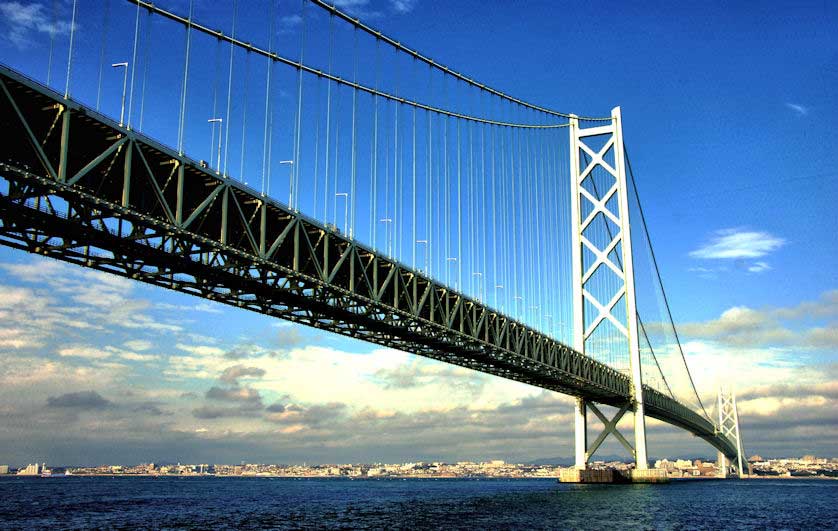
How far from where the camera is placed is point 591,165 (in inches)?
3162

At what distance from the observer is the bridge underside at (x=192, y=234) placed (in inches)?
904

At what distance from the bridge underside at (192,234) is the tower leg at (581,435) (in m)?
26.2

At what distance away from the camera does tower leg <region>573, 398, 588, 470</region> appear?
71.3 meters

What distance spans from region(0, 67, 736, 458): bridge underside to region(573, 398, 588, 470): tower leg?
26161mm

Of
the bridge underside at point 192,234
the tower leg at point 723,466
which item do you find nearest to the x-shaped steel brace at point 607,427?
the bridge underside at point 192,234

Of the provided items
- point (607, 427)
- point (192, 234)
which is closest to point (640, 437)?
point (607, 427)

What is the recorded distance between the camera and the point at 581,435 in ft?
236

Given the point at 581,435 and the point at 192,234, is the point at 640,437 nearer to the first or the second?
the point at 581,435

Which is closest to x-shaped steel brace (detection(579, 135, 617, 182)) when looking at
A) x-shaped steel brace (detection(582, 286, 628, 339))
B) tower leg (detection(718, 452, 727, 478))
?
x-shaped steel brace (detection(582, 286, 628, 339))

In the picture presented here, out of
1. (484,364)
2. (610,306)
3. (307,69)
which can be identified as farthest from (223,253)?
(610,306)

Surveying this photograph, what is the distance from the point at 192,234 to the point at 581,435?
52.2m

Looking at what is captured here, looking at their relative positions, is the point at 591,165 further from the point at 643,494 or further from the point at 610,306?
the point at 643,494

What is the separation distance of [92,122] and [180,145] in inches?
127

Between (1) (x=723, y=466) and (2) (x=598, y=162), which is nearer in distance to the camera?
(2) (x=598, y=162)
